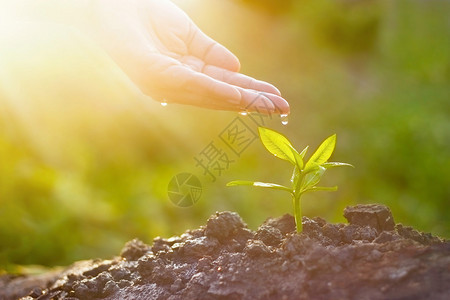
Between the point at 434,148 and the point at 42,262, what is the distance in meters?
4.11

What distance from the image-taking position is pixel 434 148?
5.78 meters

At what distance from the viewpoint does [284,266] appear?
1582 millimetres

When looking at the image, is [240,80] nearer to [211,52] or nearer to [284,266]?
[211,52]

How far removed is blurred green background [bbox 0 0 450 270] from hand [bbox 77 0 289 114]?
5.62 ft

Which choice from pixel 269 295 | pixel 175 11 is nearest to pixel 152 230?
pixel 175 11

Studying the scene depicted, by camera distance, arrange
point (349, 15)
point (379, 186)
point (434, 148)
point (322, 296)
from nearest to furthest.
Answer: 1. point (322, 296)
2. point (379, 186)
3. point (434, 148)
4. point (349, 15)

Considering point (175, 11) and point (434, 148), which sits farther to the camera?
point (434, 148)

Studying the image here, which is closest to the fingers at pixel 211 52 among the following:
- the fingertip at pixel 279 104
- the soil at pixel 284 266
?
the fingertip at pixel 279 104

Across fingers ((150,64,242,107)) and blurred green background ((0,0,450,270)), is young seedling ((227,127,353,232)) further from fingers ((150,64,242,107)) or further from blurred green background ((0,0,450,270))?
blurred green background ((0,0,450,270))

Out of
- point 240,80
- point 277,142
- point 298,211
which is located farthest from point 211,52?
point 298,211

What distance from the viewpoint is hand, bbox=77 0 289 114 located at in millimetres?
1979

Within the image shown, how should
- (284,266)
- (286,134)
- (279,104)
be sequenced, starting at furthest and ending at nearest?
(286,134)
(279,104)
(284,266)

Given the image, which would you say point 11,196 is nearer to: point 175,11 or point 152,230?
point 152,230

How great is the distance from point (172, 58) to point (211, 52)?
0.24 metres
